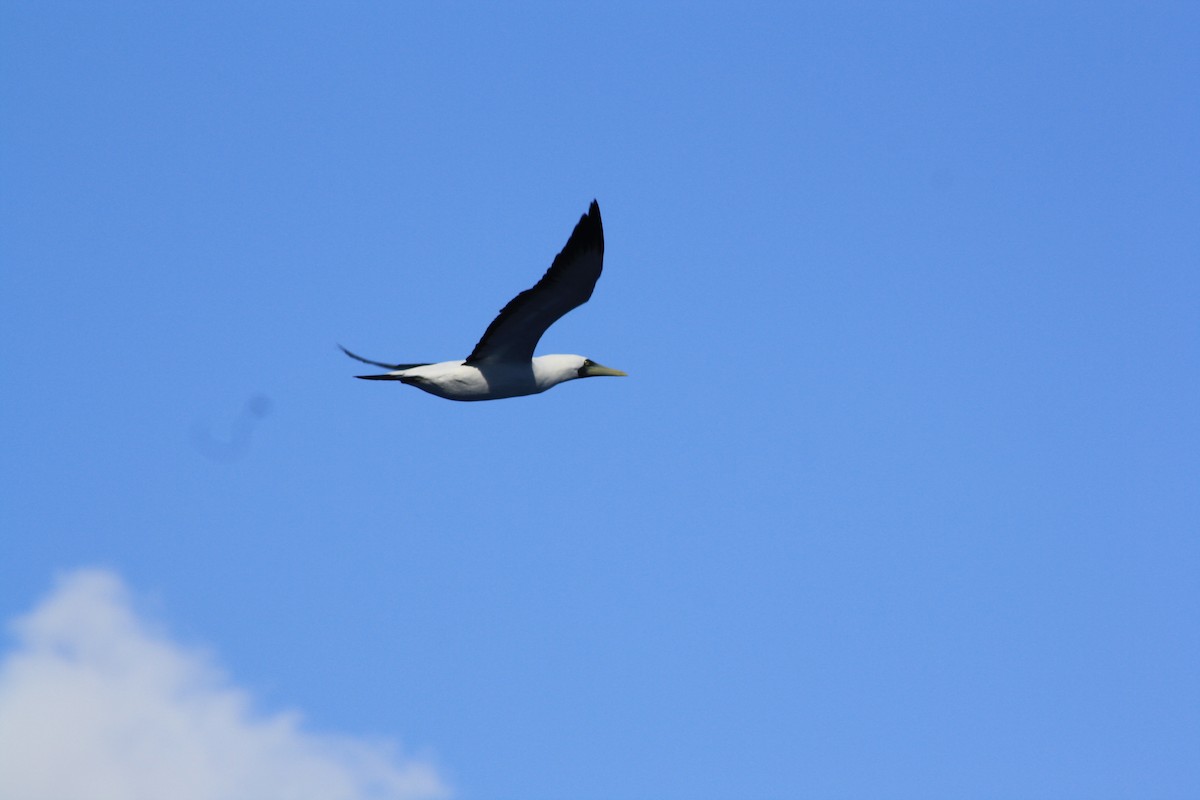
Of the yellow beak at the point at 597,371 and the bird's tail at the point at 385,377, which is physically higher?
the yellow beak at the point at 597,371

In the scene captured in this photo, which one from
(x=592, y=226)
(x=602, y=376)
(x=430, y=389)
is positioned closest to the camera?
(x=592, y=226)

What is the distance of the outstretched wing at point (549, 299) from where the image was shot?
19.9 metres

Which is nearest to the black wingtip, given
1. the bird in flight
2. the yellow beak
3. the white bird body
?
the bird in flight

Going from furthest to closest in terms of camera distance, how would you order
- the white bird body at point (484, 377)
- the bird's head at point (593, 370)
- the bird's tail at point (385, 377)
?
the bird's head at point (593, 370)
the white bird body at point (484, 377)
the bird's tail at point (385, 377)

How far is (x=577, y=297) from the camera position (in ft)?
67.9

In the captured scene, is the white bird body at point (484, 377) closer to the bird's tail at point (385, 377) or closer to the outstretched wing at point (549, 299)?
the bird's tail at point (385, 377)

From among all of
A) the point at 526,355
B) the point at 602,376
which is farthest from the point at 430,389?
the point at 602,376

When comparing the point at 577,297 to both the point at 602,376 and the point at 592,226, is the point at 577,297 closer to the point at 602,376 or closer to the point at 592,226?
the point at 592,226

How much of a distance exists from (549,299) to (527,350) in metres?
1.60

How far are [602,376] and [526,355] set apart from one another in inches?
Answer: 89.7

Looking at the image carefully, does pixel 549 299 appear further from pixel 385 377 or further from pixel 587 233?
pixel 385 377

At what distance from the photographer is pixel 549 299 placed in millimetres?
20547

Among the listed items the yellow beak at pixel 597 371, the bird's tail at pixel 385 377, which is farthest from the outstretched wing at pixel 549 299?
the yellow beak at pixel 597 371

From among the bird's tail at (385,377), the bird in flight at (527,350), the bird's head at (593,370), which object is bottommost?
the bird's tail at (385,377)
